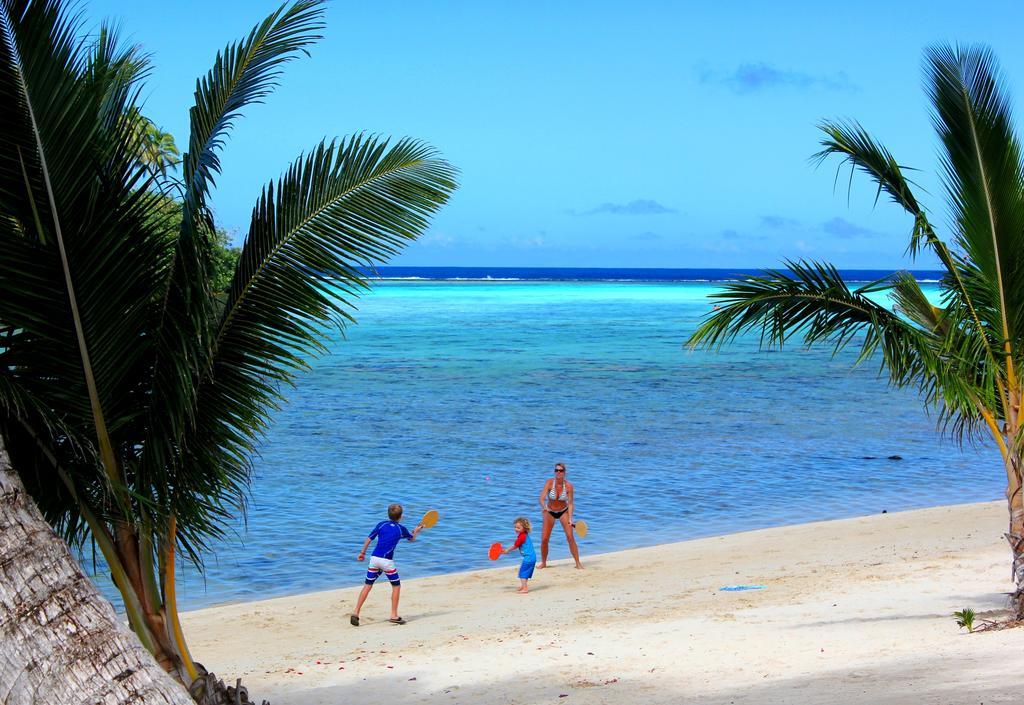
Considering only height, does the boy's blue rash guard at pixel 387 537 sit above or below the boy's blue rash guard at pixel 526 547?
above

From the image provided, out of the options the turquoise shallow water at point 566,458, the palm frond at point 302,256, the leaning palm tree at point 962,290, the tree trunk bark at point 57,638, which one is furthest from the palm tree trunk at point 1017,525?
the turquoise shallow water at point 566,458

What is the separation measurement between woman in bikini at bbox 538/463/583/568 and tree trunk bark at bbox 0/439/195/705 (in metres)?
10.5

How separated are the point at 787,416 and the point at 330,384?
1576 centimetres

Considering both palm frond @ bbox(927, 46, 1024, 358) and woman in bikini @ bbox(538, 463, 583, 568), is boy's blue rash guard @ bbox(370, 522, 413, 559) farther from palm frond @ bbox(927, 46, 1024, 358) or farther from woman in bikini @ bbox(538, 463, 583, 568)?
palm frond @ bbox(927, 46, 1024, 358)

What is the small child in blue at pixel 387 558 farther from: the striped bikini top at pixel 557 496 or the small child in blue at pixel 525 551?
the striped bikini top at pixel 557 496

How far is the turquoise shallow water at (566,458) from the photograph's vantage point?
50.8ft

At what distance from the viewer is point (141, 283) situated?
519 cm

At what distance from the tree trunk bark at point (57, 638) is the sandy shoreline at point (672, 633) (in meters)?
4.52

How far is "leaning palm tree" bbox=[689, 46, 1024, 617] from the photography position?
7707mm

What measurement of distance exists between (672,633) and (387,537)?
3.17 metres

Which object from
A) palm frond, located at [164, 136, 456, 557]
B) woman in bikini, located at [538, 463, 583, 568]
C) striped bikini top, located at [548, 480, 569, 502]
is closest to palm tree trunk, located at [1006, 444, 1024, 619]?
palm frond, located at [164, 136, 456, 557]

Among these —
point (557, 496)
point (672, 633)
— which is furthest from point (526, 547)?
point (672, 633)

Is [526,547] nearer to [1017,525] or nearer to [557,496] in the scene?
[557,496]

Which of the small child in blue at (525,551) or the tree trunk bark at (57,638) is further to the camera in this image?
the small child in blue at (525,551)
